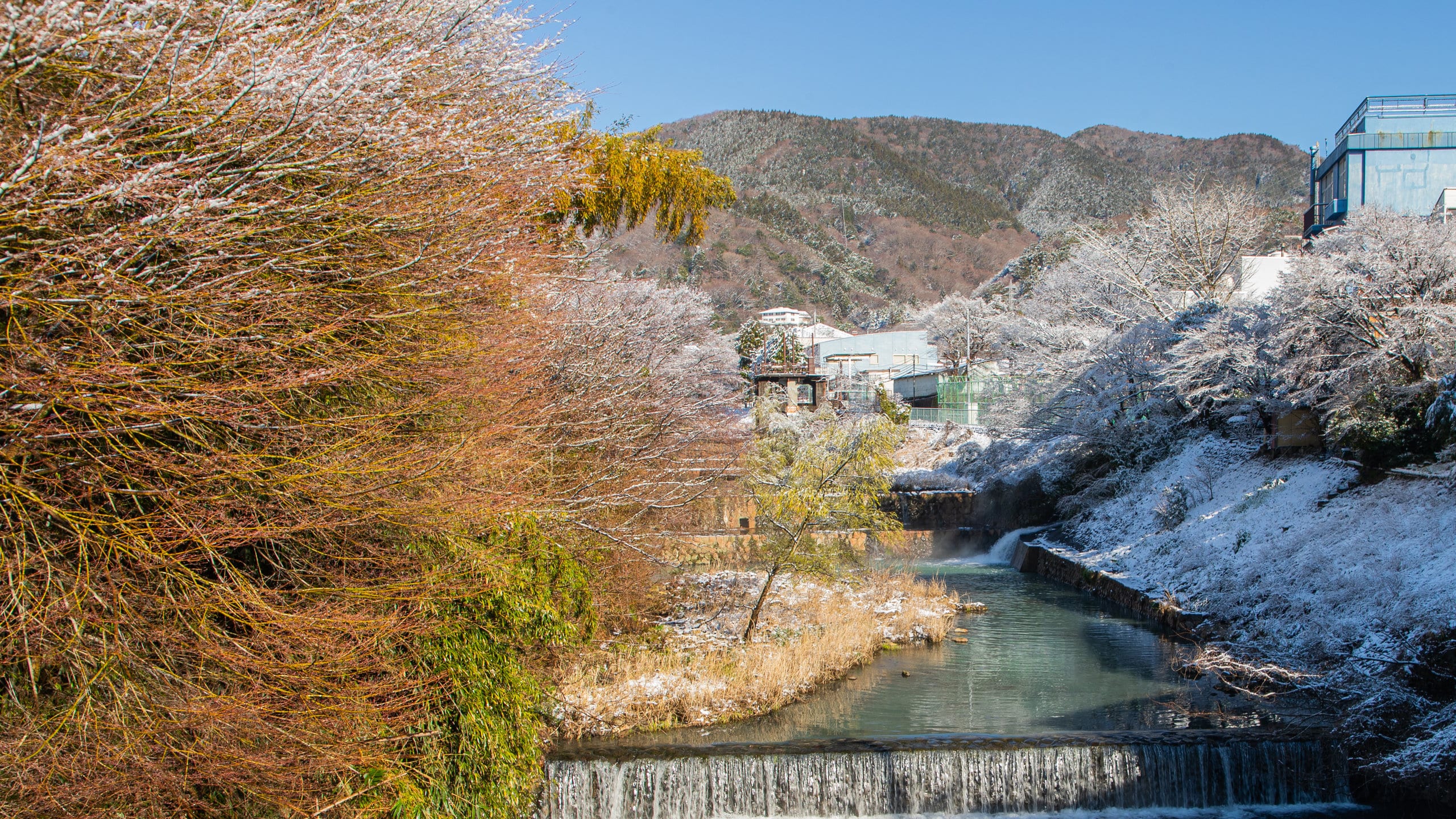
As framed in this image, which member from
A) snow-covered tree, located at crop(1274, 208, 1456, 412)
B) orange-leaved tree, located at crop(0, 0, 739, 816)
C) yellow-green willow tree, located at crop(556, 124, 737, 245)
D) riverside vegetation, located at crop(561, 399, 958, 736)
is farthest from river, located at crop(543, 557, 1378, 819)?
snow-covered tree, located at crop(1274, 208, 1456, 412)

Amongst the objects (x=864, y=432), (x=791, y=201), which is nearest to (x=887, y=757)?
(x=864, y=432)

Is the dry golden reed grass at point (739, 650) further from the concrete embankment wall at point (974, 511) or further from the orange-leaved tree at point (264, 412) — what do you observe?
the concrete embankment wall at point (974, 511)

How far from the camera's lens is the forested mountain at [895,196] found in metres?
111

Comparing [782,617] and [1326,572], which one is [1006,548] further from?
[1326,572]

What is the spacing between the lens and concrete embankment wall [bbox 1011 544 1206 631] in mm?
16266

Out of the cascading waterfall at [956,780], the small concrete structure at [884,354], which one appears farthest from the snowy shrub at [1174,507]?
the small concrete structure at [884,354]

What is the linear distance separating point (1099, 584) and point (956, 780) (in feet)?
38.4

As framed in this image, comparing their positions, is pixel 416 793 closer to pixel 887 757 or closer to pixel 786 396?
pixel 887 757

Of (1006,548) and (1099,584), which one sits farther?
(1006,548)

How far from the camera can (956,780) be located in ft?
33.3

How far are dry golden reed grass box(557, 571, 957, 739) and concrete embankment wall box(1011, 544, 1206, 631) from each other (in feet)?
11.2

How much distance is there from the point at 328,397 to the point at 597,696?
21.0 ft

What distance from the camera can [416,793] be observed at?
758 centimetres

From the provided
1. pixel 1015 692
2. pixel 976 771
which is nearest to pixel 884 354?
pixel 1015 692
